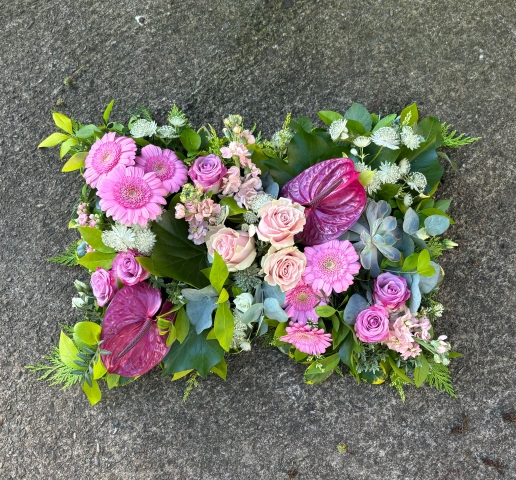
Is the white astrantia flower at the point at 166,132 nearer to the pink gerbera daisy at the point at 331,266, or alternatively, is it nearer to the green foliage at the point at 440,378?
the pink gerbera daisy at the point at 331,266

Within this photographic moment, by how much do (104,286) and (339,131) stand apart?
58cm

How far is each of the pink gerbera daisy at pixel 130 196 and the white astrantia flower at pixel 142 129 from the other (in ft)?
0.48

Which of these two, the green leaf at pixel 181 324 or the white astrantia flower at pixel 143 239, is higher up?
the white astrantia flower at pixel 143 239

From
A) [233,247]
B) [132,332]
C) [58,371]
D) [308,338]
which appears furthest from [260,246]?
[58,371]

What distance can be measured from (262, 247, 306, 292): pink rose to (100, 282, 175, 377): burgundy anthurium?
0.25m

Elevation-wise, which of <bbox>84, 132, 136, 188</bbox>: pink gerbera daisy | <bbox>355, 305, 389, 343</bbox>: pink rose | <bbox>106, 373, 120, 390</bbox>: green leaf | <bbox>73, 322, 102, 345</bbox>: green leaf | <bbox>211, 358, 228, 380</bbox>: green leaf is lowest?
<bbox>211, 358, 228, 380</bbox>: green leaf

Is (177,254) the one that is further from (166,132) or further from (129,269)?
(166,132)

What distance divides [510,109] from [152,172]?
89 centimetres

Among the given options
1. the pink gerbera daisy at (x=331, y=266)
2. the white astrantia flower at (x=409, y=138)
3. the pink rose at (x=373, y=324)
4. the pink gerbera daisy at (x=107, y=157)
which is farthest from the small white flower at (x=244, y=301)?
the white astrantia flower at (x=409, y=138)

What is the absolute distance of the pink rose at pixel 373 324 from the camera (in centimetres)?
88

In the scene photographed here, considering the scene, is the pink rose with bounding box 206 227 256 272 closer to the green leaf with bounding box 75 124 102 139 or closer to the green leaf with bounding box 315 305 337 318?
the green leaf with bounding box 315 305 337 318

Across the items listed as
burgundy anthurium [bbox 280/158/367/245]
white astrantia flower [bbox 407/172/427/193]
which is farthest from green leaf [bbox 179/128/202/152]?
white astrantia flower [bbox 407/172/427/193]

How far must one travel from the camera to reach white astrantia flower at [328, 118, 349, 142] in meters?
0.95

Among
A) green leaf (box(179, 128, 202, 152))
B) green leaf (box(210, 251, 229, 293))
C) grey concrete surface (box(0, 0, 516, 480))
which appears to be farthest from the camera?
grey concrete surface (box(0, 0, 516, 480))
